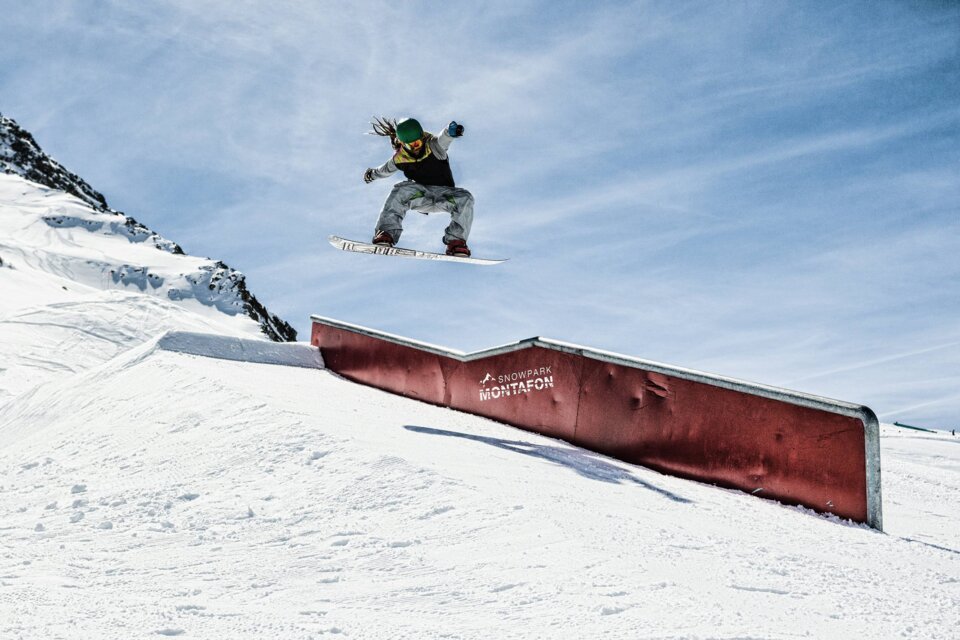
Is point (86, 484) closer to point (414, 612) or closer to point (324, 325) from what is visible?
point (414, 612)

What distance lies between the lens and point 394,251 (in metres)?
10.1

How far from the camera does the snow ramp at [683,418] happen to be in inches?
255

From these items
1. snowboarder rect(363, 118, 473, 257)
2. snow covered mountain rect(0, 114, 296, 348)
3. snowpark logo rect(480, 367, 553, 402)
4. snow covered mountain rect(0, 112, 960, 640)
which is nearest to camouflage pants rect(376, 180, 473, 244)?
snowboarder rect(363, 118, 473, 257)

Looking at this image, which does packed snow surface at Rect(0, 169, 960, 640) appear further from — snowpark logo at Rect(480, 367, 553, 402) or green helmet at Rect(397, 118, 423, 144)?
green helmet at Rect(397, 118, 423, 144)

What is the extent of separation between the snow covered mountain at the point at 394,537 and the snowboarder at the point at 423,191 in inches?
90.9

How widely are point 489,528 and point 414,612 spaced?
34.9 inches

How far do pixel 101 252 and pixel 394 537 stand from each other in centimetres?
8073

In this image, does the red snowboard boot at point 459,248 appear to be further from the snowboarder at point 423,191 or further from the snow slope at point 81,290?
the snow slope at point 81,290

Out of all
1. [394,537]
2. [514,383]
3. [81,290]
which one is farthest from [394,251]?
[81,290]

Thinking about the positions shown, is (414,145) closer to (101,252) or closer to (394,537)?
(394,537)

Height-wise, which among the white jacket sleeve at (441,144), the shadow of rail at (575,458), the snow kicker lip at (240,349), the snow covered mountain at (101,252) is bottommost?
the shadow of rail at (575,458)

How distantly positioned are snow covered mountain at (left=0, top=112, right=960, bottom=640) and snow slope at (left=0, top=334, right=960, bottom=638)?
2 cm

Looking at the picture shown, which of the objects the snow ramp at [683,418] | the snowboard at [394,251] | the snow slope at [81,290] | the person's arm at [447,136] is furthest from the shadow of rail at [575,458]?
the snow slope at [81,290]

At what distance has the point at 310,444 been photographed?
590 centimetres
